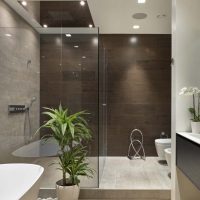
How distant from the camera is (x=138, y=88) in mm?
5375

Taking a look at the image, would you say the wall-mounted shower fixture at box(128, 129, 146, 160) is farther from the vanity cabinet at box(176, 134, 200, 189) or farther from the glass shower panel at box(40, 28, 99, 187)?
the vanity cabinet at box(176, 134, 200, 189)

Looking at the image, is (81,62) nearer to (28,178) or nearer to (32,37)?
(32,37)

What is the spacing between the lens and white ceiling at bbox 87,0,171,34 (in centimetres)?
371

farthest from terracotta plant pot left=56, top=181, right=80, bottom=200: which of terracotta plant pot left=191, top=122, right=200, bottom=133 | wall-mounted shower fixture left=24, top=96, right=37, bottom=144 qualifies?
terracotta plant pot left=191, top=122, right=200, bottom=133

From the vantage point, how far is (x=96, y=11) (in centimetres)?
403

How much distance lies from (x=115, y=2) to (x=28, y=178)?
104 inches

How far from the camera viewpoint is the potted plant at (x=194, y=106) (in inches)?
110

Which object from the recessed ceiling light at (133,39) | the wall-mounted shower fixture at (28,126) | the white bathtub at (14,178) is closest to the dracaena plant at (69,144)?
the white bathtub at (14,178)

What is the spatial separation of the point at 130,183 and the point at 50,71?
2.20 metres

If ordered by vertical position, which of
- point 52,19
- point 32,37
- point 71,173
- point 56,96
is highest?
point 52,19

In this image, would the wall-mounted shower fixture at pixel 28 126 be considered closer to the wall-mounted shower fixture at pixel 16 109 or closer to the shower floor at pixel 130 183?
the wall-mounted shower fixture at pixel 16 109

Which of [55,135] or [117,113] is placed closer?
[55,135]

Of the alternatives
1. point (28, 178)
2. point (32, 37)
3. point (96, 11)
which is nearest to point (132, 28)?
point (96, 11)

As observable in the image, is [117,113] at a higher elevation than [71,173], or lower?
higher
